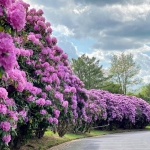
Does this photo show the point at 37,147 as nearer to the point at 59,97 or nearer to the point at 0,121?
the point at 59,97

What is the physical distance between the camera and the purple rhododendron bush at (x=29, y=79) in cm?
454

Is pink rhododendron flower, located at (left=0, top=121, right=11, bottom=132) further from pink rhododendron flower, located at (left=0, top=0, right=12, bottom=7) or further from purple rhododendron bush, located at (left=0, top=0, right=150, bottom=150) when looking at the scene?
pink rhododendron flower, located at (left=0, top=0, right=12, bottom=7)

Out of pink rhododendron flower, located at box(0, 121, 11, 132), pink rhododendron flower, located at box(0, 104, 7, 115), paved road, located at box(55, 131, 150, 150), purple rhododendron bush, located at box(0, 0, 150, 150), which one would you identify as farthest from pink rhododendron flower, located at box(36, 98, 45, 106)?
paved road, located at box(55, 131, 150, 150)

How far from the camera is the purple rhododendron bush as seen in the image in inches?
179

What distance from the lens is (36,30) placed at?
13.7 m

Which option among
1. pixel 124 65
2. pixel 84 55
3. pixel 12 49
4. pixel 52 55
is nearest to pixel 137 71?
pixel 124 65

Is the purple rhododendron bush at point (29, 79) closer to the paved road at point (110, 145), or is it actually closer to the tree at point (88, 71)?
the paved road at point (110, 145)

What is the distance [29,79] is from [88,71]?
138ft

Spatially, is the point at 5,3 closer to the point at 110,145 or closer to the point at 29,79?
the point at 29,79

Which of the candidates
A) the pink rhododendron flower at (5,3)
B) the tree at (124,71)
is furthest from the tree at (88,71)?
the pink rhododendron flower at (5,3)

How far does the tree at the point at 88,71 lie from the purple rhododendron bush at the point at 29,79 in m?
32.5

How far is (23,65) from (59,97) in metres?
2.15

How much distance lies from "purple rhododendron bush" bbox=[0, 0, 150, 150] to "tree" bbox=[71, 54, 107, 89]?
32.5m

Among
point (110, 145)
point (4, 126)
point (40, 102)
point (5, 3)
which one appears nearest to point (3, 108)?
point (4, 126)
